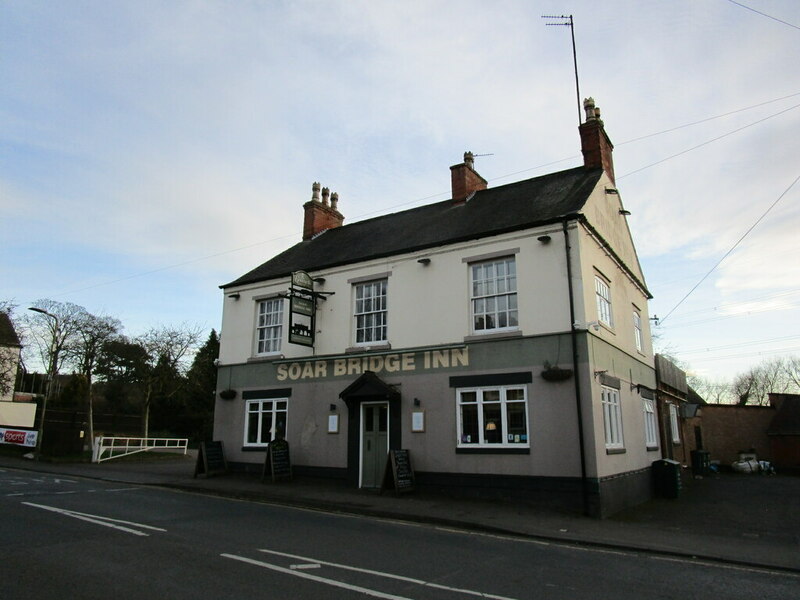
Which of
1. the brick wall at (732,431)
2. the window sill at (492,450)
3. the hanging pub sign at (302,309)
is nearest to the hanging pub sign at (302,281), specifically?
the hanging pub sign at (302,309)

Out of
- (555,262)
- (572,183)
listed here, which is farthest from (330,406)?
(572,183)

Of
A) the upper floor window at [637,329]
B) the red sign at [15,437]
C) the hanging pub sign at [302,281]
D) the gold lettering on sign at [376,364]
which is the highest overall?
the hanging pub sign at [302,281]

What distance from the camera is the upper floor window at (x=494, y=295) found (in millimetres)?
14984

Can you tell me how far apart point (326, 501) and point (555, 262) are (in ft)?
27.8

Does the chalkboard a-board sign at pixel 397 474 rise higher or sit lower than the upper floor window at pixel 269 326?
lower

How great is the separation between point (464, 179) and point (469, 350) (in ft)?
25.5

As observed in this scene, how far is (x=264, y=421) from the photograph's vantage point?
1898cm

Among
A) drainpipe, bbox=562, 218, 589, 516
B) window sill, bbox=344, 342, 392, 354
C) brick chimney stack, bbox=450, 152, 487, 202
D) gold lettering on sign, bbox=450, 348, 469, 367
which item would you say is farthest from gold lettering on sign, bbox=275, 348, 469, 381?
brick chimney stack, bbox=450, 152, 487, 202

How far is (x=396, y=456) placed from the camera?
1488 cm

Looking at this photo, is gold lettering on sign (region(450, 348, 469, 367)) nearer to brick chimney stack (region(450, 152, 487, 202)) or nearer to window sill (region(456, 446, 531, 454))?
window sill (region(456, 446, 531, 454))

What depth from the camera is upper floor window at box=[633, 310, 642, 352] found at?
65.0 ft

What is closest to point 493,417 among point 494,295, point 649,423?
point 494,295

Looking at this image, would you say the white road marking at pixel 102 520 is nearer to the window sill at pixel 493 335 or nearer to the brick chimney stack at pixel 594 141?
the window sill at pixel 493 335

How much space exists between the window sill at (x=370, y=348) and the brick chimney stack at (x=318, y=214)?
8441mm
